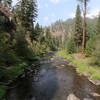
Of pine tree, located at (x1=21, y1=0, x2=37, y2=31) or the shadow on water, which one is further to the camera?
pine tree, located at (x1=21, y1=0, x2=37, y2=31)

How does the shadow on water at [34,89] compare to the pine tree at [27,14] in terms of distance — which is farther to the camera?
the pine tree at [27,14]

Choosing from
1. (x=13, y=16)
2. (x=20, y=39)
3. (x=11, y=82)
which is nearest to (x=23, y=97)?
(x=11, y=82)

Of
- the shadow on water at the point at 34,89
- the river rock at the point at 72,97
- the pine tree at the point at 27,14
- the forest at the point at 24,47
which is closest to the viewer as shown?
the river rock at the point at 72,97

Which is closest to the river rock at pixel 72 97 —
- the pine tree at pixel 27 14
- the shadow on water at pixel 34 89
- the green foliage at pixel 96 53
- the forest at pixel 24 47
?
the shadow on water at pixel 34 89

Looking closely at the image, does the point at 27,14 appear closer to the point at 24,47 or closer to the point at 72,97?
the point at 24,47

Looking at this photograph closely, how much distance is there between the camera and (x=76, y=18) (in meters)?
57.9

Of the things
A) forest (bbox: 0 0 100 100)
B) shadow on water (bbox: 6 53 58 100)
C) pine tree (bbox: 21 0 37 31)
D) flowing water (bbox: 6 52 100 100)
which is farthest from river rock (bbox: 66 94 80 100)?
pine tree (bbox: 21 0 37 31)

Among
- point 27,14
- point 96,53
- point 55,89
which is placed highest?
point 27,14

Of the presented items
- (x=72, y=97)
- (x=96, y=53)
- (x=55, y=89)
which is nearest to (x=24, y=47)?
(x=96, y=53)

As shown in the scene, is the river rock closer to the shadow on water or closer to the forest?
the shadow on water

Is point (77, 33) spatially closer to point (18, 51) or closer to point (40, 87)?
point (18, 51)

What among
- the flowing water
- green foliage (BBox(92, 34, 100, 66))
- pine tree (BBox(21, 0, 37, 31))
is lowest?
the flowing water

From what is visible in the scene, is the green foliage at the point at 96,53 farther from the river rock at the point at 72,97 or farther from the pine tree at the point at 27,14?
the pine tree at the point at 27,14

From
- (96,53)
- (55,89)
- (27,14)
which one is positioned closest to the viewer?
(55,89)
